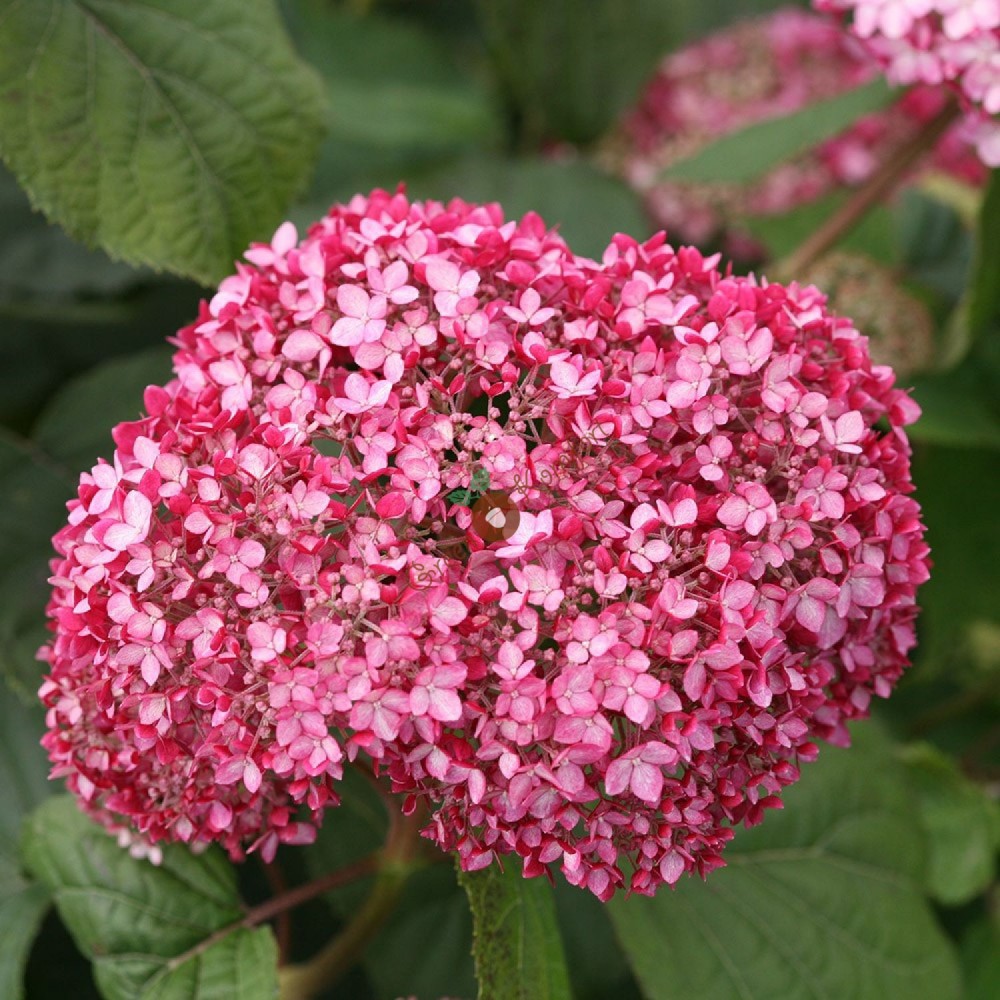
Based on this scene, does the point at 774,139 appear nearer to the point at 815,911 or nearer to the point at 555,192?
the point at 555,192

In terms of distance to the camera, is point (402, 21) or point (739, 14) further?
point (739, 14)

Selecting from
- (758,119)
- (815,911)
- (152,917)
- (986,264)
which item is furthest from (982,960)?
(758,119)

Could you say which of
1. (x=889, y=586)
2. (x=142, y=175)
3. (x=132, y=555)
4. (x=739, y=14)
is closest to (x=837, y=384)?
(x=889, y=586)

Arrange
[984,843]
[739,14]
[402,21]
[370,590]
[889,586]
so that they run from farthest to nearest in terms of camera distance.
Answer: [739,14]
[402,21]
[984,843]
[889,586]
[370,590]

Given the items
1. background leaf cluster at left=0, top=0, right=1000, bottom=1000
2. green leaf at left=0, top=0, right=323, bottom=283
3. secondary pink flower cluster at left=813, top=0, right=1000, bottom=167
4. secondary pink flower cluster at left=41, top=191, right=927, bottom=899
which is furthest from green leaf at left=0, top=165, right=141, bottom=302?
secondary pink flower cluster at left=813, top=0, right=1000, bottom=167

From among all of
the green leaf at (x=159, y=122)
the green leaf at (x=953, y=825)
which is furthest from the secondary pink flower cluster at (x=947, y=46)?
the green leaf at (x=953, y=825)

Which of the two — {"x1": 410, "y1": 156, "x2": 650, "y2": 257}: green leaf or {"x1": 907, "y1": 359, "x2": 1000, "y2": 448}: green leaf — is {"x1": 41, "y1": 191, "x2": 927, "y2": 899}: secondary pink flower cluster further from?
{"x1": 410, "y1": 156, "x2": 650, "y2": 257}: green leaf

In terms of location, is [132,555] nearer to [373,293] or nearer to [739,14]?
[373,293]
